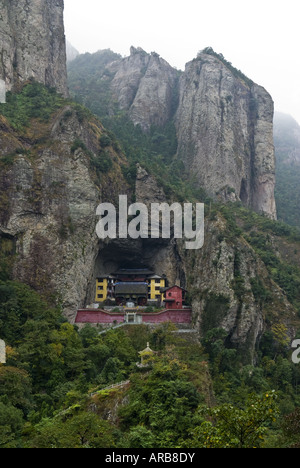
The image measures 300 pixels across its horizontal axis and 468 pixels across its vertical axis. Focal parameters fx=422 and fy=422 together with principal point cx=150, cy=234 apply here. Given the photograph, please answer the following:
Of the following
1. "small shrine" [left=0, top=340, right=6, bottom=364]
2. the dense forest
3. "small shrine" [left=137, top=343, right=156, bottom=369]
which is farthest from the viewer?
"small shrine" [left=137, top=343, right=156, bottom=369]

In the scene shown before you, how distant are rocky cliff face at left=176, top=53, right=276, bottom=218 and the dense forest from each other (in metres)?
23.1

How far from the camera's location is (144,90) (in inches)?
3233

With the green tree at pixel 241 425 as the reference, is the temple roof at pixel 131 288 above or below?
above

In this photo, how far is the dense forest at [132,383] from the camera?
56.4ft

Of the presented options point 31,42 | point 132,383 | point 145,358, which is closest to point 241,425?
point 132,383

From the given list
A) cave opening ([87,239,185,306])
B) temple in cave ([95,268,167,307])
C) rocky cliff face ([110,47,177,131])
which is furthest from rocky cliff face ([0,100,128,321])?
rocky cliff face ([110,47,177,131])

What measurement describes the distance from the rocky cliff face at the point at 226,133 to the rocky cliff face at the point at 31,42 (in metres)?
23.2

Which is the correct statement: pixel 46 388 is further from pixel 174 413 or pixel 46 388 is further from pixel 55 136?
pixel 55 136

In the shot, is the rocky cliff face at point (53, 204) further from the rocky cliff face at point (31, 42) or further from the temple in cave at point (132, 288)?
the rocky cliff face at point (31, 42)

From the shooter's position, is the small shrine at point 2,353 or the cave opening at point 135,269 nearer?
the small shrine at point 2,353

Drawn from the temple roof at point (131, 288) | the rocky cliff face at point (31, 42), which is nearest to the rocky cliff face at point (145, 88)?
the rocky cliff face at point (31, 42)

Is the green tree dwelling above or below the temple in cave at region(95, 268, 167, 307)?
below

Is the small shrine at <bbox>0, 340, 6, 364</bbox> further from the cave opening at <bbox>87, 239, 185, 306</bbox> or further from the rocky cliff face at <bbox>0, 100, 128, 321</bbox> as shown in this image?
the cave opening at <bbox>87, 239, 185, 306</bbox>

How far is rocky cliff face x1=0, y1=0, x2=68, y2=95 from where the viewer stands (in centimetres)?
5125
